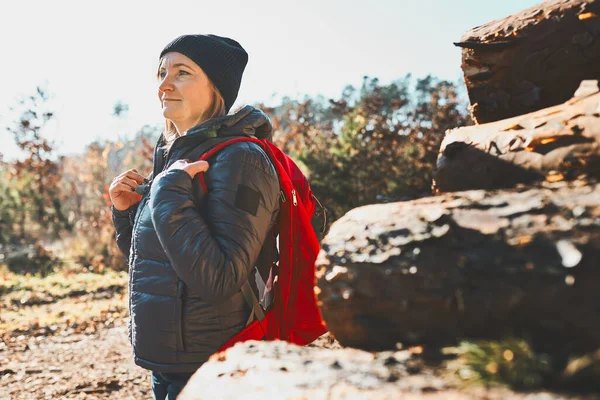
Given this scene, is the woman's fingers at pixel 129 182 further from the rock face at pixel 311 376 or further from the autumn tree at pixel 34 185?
the autumn tree at pixel 34 185

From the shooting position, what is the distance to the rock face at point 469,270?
99cm

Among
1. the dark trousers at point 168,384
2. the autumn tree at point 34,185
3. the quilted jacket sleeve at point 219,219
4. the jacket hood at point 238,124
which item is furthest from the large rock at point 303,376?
the autumn tree at point 34,185

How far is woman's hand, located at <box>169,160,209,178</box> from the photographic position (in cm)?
178

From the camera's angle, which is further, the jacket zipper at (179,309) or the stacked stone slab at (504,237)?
the jacket zipper at (179,309)

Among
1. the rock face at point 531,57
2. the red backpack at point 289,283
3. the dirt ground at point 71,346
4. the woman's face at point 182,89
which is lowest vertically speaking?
the dirt ground at point 71,346

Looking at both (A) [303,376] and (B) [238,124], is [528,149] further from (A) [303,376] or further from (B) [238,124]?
(B) [238,124]

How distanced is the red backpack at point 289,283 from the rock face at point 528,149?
63cm

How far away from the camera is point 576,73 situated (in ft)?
5.20

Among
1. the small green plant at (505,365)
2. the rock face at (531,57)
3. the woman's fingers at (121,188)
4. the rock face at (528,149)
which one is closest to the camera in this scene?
the small green plant at (505,365)

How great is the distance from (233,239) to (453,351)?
0.89 metres

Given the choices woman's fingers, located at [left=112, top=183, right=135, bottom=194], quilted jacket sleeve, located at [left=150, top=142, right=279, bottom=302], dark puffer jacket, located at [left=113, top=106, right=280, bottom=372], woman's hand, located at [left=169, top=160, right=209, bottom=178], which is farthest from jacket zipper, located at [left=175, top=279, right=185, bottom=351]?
woman's fingers, located at [left=112, top=183, right=135, bottom=194]

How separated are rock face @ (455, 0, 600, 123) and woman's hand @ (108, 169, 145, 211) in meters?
1.44

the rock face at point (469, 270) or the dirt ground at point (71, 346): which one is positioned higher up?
the rock face at point (469, 270)

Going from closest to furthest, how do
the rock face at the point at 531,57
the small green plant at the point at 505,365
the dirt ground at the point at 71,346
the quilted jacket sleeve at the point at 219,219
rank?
the small green plant at the point at 505,365 → the rock face at the point at 531,57 → the quilted jacket sleeve at the point at 219,219 → the dirt ground at the point at 71,346
